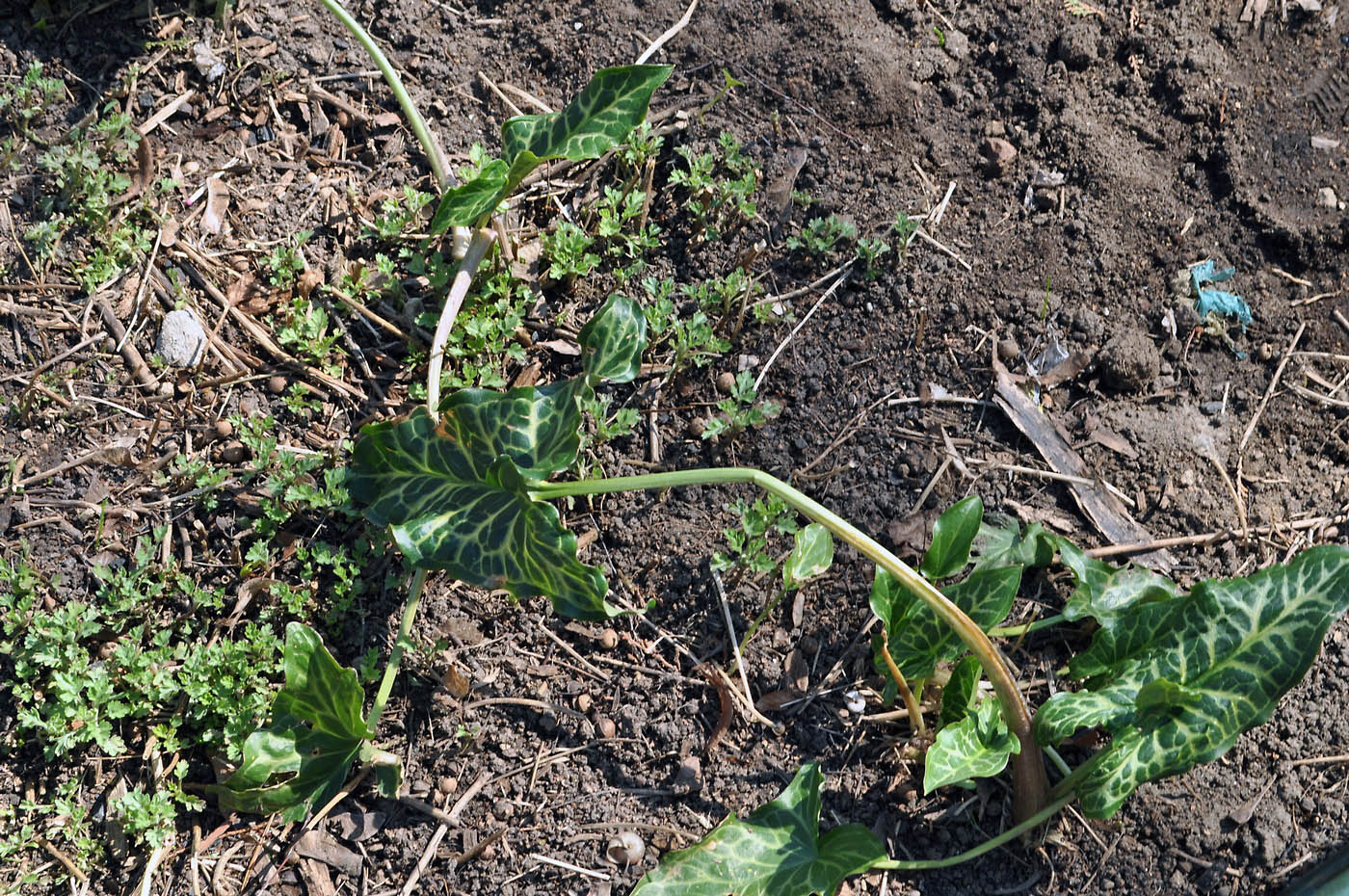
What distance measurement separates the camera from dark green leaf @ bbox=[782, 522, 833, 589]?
6.92ft

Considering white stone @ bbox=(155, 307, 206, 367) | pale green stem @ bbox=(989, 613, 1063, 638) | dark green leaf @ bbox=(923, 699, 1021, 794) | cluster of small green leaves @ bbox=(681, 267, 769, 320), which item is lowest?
dark green leaf @ bbox=(923, 699, 1021, 794)

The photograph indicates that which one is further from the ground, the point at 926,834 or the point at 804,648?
the point at 804,648

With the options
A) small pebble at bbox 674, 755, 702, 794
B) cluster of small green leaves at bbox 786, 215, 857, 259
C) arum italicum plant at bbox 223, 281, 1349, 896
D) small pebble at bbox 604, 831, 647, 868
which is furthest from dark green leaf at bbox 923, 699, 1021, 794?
cluster of small green leaves at bbox 786, 215, 857, 259

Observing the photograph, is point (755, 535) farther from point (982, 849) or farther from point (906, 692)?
point (982, 849)

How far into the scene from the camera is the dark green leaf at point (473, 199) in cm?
229

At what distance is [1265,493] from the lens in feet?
8.15

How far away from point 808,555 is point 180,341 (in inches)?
61.2

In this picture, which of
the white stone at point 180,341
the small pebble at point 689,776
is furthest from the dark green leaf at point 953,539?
the white stone at point 180,341

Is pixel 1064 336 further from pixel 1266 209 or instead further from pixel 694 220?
pixel 694 220

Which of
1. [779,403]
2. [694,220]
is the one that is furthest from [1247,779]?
[694,220]

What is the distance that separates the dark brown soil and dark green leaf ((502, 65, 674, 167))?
407 millimetres

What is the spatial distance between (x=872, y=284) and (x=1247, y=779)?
1374 mm

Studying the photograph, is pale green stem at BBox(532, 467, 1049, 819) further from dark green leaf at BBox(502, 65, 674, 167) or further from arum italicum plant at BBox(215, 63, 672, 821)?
dark green leaf at BBox(502, 65, 674, 167)

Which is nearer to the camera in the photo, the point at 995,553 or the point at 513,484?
the point at 513,484
